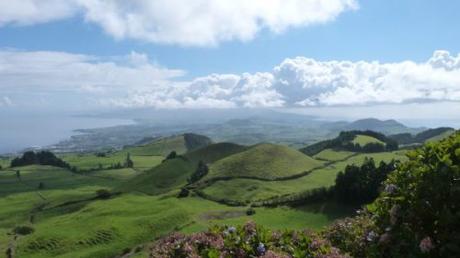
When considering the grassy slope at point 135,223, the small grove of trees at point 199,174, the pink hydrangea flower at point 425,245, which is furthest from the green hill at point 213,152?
the pink hydrangea flower at point 425,245

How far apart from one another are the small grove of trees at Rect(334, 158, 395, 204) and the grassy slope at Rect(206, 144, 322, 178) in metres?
43.8

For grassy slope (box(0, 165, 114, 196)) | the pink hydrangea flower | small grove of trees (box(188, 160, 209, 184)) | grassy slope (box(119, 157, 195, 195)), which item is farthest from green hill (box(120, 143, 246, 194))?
the pink hydrangea flower

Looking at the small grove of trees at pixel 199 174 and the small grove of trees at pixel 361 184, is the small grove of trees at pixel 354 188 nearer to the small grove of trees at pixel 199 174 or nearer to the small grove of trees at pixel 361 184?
the small grove of trees at pixel 361 184

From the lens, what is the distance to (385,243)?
12062mm

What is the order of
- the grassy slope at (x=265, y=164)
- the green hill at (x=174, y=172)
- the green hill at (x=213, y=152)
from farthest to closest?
the green hill at (x=213, y=152), the green hill at (x=174, y=172), the grassy slope at (x=265, y=164)

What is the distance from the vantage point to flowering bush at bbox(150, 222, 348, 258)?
12414mm


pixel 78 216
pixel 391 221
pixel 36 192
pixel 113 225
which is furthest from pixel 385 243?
pixel 36 192

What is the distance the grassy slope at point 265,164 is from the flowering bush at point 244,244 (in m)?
122

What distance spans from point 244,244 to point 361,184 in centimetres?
8138

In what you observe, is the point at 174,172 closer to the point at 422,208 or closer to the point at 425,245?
the point at 422,208

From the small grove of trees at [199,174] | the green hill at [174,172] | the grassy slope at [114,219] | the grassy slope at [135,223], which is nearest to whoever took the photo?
the grassy slope at [135,223]

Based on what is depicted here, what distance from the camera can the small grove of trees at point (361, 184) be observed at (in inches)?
3561

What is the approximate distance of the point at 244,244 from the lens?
1278cm

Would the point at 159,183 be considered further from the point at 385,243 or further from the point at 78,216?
the point at 385,243
